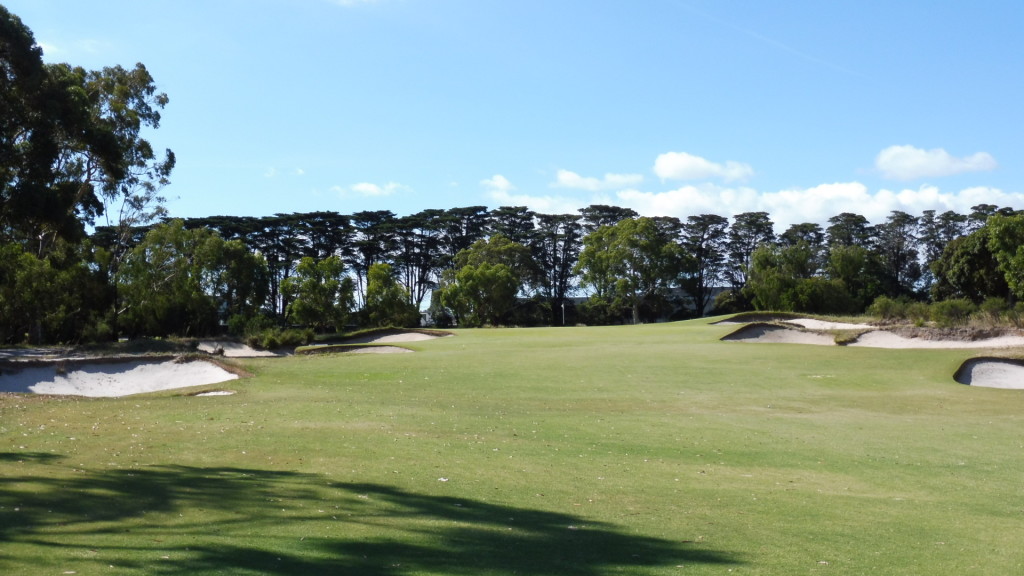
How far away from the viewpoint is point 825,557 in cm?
739

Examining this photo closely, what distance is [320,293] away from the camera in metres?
62.0

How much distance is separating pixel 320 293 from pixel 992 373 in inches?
1795

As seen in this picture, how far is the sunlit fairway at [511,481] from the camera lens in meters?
7.04

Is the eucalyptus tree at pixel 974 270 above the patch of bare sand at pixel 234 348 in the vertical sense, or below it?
above

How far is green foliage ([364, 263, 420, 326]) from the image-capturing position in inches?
2581

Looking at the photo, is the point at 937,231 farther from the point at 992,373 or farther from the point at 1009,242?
the point at 992,373

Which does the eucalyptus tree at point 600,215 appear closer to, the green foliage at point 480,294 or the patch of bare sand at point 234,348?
the green foliage at point 480,294

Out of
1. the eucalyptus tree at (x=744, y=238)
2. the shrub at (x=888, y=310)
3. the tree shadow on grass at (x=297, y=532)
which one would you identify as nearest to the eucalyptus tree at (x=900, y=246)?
the eucalyptus tree at (x=744, y=238)

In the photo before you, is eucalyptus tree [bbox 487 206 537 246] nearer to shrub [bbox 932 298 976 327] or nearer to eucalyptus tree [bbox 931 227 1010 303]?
eucalyptus tree [bbox 931 227 1010 303]

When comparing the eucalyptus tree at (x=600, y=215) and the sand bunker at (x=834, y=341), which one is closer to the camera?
the sand bunker at (x=834, y=341)

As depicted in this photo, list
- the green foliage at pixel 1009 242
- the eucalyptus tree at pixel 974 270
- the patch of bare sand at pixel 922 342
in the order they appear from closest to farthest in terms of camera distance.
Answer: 1. the patch of bare sand at pixel 922 342
2. the green foliage at pixel 1009 242
3. the eucalyptus tree at pixel 974 270

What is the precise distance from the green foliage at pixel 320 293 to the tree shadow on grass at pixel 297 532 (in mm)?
52958

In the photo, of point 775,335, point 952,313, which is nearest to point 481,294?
point 775,335

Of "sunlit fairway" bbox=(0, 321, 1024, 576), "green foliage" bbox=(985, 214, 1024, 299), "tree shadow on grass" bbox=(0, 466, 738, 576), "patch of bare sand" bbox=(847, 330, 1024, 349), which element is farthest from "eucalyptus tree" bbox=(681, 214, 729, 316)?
"tree shadow on grass" bbox=(0, 466, 738, 576)
